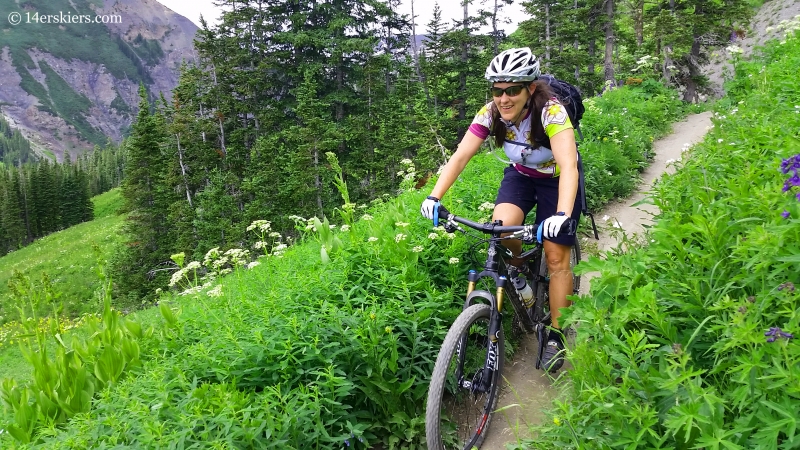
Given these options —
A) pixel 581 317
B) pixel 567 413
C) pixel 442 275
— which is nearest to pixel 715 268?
pixel 581 317

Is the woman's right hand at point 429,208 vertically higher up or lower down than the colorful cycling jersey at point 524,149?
lower down

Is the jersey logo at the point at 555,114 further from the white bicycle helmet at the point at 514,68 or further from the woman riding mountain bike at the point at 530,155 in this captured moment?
the white bicycle helmet at the point at 514,68

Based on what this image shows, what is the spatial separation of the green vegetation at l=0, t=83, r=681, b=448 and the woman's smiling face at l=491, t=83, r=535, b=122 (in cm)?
130

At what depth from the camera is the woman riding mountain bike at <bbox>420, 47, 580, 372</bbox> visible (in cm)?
331

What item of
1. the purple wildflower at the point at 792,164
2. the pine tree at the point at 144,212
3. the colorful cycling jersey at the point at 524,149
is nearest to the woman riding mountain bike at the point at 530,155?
the colorful cycling jersey at the point at 524,149

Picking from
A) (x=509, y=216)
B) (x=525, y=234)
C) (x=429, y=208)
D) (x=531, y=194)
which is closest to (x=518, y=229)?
(x=525, y=234)

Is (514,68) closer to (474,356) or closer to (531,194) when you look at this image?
(531,194)

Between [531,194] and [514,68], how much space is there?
110cm

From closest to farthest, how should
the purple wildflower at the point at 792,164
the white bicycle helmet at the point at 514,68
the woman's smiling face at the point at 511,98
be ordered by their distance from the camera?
the purple wildflower at the point at 792,164 < the white bicycle helmet at the point at 514,68 < the woman's smiling face at the point at 511,98

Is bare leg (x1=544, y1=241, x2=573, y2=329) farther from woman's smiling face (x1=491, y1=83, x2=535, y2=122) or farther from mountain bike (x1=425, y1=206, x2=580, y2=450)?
woman's smiling face (x1=491, y1=83, x2=535, y2=122)

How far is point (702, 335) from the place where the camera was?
240 centimetres

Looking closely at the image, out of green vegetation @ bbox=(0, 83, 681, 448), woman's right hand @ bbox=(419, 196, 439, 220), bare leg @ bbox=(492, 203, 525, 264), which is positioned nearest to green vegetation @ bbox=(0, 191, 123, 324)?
green vegetation @ bbox=(0, 83, 681, 448)

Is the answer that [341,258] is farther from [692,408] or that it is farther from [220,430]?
A: [692,408]

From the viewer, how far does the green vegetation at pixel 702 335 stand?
1856 mm
